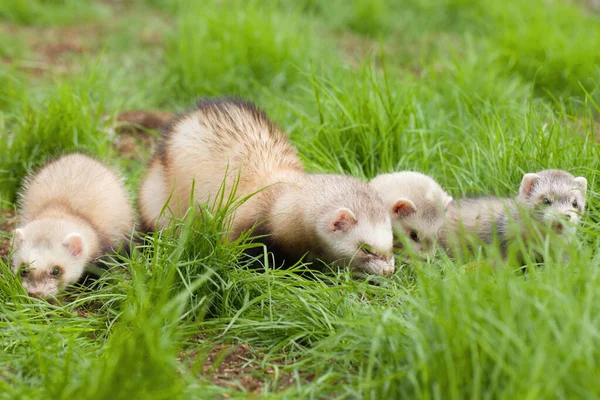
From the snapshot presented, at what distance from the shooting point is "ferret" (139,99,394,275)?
15.5ft

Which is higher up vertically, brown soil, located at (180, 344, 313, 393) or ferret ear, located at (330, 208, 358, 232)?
ferret ear, located at (330, 208, 358, 232)

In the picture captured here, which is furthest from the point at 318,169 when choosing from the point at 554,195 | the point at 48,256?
the point at 48,256

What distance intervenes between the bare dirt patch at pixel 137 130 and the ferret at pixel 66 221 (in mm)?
1074

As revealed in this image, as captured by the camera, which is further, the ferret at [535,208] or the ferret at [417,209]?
the ferret at [417,209]

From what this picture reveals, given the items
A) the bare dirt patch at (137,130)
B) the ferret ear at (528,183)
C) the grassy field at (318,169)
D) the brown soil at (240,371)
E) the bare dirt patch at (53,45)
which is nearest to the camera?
the grassy field at (318,169)

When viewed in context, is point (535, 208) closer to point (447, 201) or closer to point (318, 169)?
point (447, 201)

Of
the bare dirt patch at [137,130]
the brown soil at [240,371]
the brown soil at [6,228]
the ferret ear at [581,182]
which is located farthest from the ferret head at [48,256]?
the ferret ear at [581,182]

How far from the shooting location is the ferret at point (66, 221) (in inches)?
191

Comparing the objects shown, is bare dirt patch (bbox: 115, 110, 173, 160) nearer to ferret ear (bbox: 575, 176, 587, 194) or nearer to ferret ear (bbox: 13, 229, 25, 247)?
ferret ear (bbox: 13, 229, 25, 247)

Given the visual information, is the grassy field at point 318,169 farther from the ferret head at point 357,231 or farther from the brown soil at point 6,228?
the ferret head at point 357,231

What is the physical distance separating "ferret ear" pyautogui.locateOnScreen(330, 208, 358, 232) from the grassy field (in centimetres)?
33

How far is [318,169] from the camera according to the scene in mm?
5812

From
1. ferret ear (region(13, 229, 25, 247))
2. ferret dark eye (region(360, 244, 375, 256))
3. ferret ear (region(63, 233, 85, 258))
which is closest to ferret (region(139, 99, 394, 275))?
ferret dark eye (region(360, 244, 375, 256))

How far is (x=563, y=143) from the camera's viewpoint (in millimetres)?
5387
